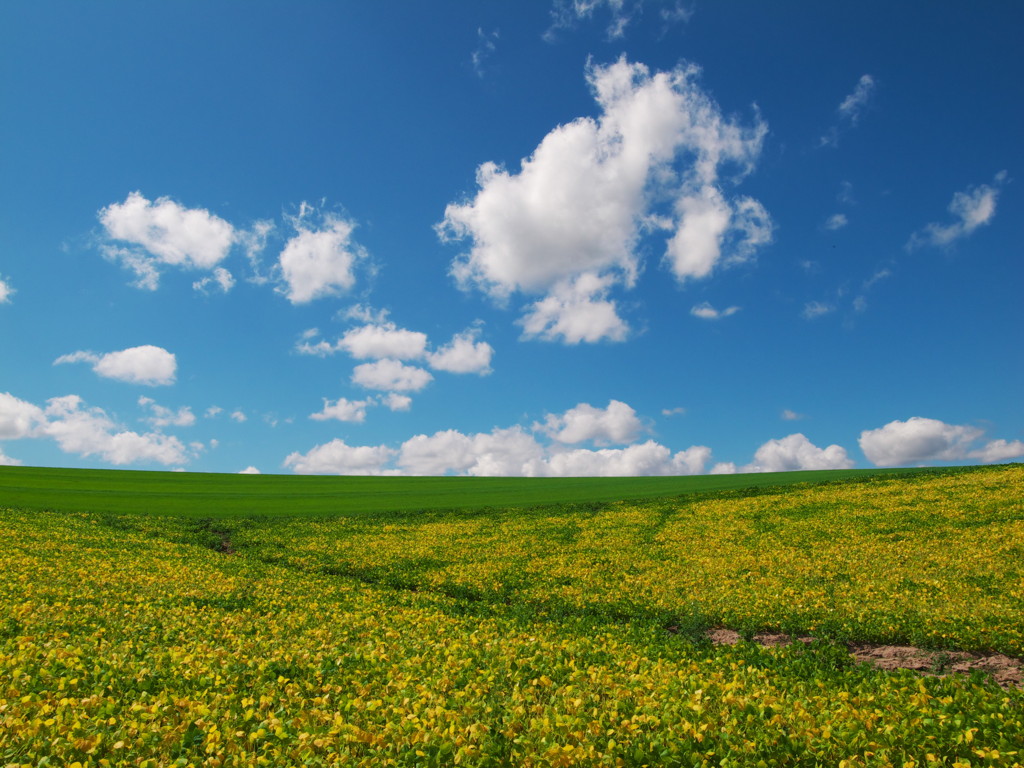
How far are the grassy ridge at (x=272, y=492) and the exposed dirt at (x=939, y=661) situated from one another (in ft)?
140

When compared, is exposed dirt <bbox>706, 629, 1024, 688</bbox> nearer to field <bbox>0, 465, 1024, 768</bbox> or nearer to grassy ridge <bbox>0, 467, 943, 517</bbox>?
field <bbox>0, 465, 1024, 768</bbox>

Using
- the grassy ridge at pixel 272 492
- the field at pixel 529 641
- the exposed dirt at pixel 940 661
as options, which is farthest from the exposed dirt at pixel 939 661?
the grassy ridge at pixel 272 492

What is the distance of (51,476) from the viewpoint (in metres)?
80.9

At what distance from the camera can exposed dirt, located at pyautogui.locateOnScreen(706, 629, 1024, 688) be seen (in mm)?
13445

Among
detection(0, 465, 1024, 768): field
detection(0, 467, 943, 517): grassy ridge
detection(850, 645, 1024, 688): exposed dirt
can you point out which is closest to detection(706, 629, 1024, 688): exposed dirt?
detection(850, 645, 1024, 688): exposed dirt

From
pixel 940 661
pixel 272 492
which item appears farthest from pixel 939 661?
pixel 272 492

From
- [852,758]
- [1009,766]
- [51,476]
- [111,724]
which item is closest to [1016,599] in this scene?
[1009,766]

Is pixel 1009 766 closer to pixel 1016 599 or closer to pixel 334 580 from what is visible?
pixel 1016 599

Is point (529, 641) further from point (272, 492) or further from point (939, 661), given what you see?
point (272, 492)

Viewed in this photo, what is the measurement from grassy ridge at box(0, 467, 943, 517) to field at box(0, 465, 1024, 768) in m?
21.6

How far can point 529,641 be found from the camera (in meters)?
13.4

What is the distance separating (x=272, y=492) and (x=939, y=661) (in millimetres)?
77250

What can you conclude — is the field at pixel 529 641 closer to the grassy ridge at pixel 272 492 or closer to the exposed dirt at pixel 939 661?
the exposed dirt at pixel 939 661

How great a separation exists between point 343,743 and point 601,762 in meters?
3.51
